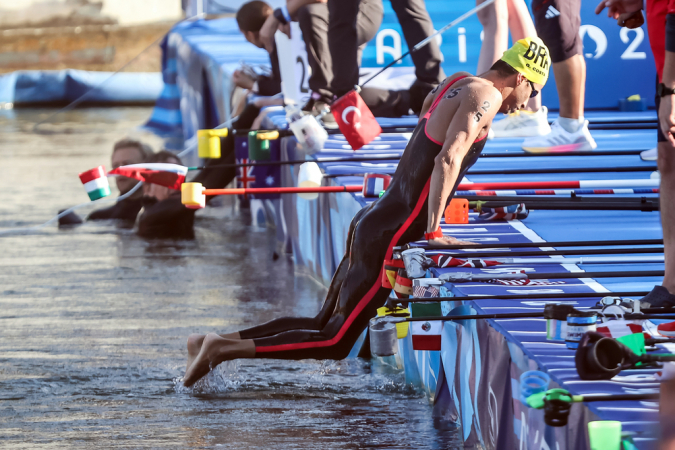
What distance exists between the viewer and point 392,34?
846 centimetres

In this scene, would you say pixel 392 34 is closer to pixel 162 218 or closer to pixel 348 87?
pixel 348 87

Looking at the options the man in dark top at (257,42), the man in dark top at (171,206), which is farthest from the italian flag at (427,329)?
the man in dark top at (257,42)

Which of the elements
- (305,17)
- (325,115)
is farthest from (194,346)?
(305,17)

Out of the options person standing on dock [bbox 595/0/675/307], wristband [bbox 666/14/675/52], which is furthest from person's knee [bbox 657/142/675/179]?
wristband [bbox 666/14/675/52]

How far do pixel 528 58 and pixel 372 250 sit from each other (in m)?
0.98

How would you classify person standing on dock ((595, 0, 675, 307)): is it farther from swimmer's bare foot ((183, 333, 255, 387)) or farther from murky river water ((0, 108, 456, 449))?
swimmer's bare foot ((183, 333, 255, 387))

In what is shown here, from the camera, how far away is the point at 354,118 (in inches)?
239

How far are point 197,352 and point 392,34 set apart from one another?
453 centimetres

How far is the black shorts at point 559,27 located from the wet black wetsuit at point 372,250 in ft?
5.66

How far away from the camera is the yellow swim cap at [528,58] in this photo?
165 inches

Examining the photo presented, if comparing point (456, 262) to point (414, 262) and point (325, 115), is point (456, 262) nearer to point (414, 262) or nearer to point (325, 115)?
point (414, 262)

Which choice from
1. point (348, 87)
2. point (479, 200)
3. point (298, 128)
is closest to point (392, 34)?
point (348, 87)

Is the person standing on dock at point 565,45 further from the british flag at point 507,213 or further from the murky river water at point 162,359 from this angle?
the murky river water at point 162,359

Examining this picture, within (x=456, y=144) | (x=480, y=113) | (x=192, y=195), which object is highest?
(x=480, y=113)
